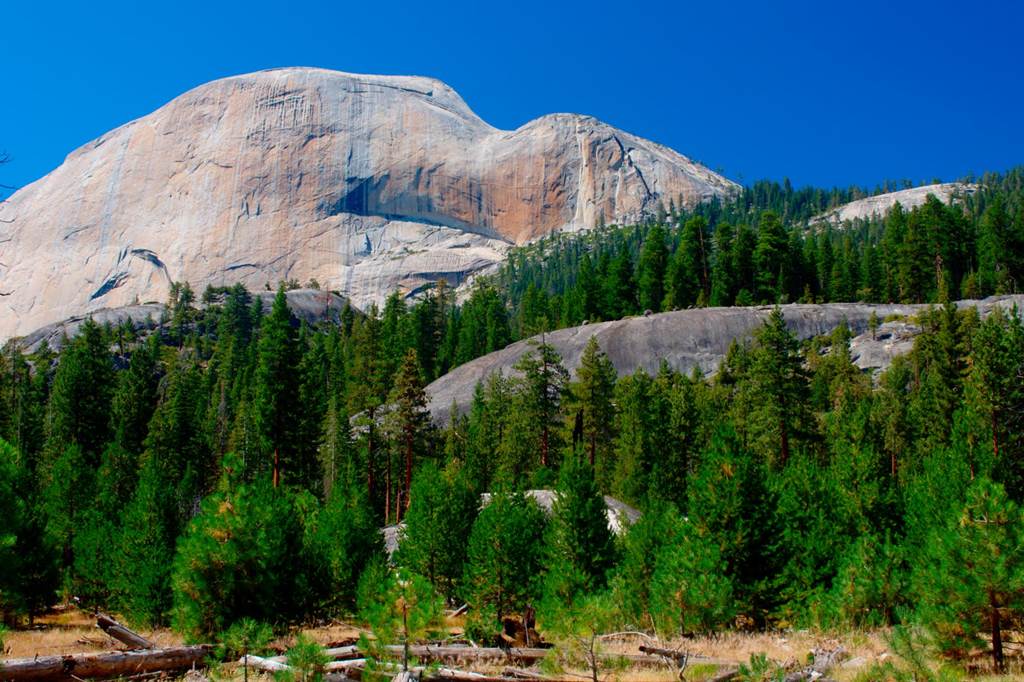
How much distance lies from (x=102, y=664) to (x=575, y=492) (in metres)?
14.9

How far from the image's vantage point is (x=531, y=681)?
1583 cm

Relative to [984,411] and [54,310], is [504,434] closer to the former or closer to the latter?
[984,411]

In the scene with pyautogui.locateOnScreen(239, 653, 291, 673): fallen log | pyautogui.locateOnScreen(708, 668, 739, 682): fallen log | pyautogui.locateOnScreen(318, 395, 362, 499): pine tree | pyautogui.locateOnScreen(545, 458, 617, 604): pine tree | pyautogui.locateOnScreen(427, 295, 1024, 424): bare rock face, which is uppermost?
pyautogui.locateOnScreen(427, 295, 1024, 424): bare rock face

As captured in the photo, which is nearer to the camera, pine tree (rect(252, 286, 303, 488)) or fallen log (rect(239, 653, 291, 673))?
fallen log (rect(239, 653, 291, 673))

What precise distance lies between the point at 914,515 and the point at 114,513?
32.2 meters

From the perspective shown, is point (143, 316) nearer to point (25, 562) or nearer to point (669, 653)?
point (25, 562)

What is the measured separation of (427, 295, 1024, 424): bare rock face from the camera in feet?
229

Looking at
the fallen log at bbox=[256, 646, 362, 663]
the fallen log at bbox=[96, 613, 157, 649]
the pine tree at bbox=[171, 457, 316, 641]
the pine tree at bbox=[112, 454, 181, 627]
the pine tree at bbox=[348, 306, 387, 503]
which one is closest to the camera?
the fallen log at bbox=[256, 646, 362, 663]

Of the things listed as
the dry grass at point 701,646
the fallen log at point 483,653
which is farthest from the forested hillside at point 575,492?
the fallen log at point 483,653

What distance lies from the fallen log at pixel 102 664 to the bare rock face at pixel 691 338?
5043cm

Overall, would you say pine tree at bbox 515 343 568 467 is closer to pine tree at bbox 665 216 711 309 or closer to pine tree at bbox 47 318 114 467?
pine tree at bbox 47 318 114 467

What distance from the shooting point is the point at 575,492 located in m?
27.2

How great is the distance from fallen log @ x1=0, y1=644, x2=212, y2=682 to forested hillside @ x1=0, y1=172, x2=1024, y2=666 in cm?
309

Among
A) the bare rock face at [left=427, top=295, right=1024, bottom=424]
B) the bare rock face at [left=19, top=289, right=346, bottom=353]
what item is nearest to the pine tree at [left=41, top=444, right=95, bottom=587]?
the bare rock face at [left=427, top=295, right=1024, bottom=424]
